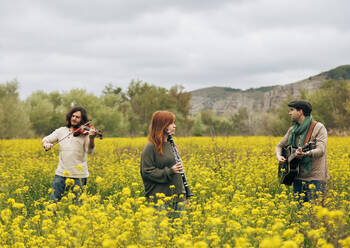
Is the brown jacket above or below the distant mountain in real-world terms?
below

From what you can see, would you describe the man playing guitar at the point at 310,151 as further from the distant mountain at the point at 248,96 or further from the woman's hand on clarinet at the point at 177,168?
the distant mountain at the point at 248,96

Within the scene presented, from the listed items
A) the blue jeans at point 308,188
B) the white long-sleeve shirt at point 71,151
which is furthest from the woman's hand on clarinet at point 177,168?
the blue jeans at point 308,188

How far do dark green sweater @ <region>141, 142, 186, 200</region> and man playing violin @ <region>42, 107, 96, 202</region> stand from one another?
1284 millimetres

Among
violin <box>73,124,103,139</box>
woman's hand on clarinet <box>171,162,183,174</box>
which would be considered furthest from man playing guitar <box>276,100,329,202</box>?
violin <box>73,124,103,139</box>

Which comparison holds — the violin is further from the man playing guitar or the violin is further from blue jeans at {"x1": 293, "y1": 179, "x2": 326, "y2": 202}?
blue jeans at {"x1": 293, "y1": 179, "x2": 326, "y2": 202}

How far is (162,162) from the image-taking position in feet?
13.1

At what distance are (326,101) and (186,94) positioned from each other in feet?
80.5

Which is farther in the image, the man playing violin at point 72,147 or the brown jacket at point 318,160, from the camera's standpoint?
the man playing violin at point 72,147

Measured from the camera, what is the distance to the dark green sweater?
154 inches

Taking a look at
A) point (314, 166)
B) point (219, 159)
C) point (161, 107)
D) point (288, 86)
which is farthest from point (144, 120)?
point (288, 86)

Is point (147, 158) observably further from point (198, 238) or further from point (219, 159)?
point (219, 159)

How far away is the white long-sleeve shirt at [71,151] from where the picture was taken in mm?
4863

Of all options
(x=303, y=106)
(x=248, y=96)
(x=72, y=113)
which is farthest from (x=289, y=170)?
(x=248, y=96)

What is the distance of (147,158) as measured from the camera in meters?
3.93
